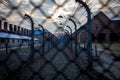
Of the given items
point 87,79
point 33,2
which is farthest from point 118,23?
point 87,79

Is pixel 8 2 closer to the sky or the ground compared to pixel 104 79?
closer to the sky

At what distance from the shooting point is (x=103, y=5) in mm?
1742

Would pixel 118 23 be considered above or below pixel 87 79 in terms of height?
above

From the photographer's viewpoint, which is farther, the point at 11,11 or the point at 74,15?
the point at 74,15

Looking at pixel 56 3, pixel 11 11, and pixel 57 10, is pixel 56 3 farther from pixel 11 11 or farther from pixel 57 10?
pixel 11 11

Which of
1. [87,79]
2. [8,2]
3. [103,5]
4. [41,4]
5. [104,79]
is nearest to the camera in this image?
[8,2]

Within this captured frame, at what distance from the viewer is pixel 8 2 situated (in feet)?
4.73

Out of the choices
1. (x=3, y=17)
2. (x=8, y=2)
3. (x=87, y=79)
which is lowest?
(x=87, y=79)

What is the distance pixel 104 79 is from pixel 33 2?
4391 millimetres

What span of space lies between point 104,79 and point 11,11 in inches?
176

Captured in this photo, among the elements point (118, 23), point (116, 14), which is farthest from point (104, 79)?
point (116, 14)

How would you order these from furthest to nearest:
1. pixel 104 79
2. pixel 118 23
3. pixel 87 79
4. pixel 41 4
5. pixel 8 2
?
1. pixel 87 79
2. pixel 104 79
3. pixel 118 23
4. pixel 41 4
5. pixel 8 2

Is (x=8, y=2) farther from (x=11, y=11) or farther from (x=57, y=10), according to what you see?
(x=57, y=10)

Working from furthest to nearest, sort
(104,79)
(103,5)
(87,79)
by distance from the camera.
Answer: (87,79) < (104,79) < (103,5)
